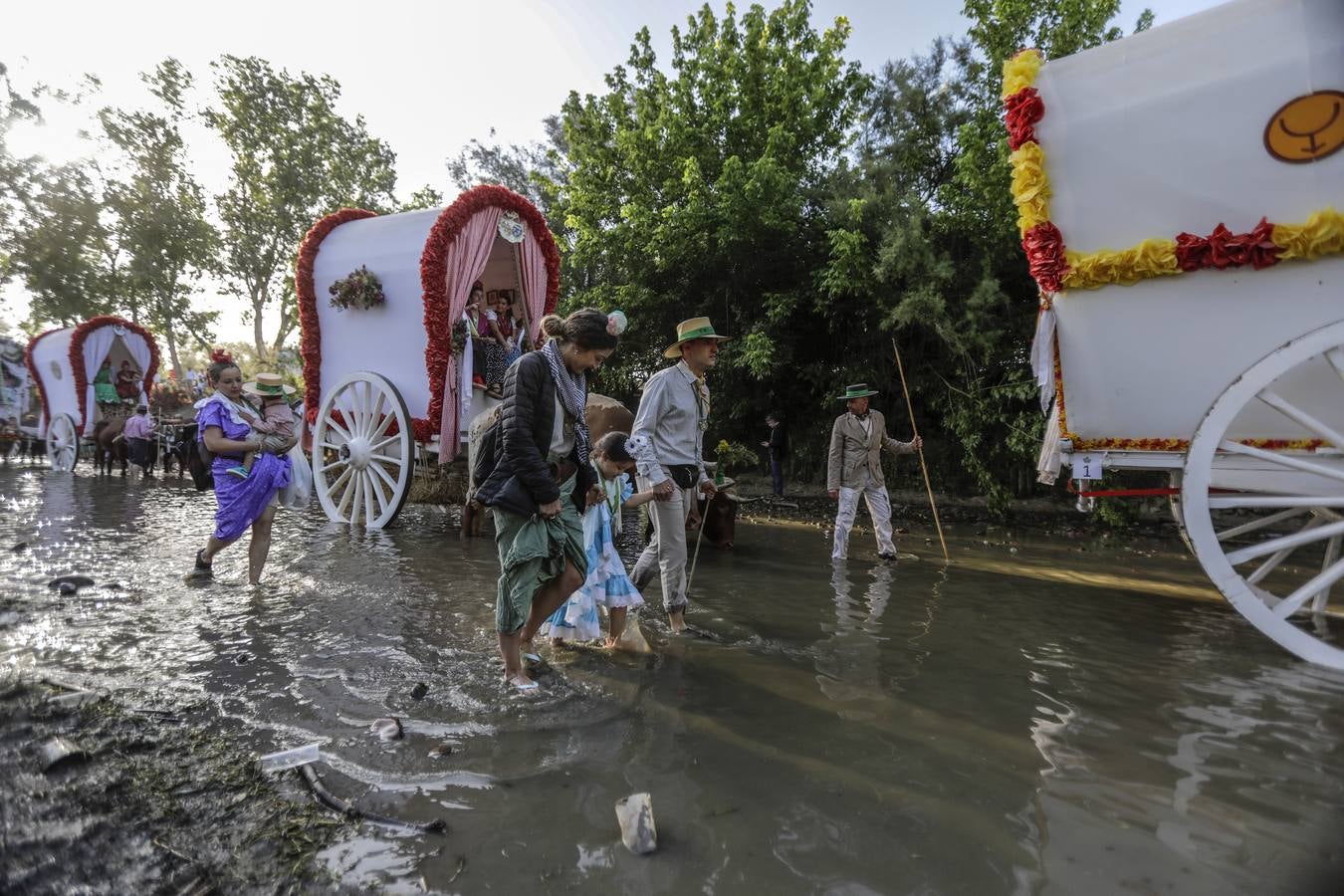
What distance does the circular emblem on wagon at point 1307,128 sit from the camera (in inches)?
128

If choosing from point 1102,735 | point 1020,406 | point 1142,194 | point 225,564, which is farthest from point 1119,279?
point 1020,406

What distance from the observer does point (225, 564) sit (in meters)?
5.60

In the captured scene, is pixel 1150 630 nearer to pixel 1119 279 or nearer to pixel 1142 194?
pixel 1119 279

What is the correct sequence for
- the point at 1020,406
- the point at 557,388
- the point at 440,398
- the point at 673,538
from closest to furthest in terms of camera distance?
the point at 557,388
the point at 673,538
the point at 440,398
the point at 1020,406

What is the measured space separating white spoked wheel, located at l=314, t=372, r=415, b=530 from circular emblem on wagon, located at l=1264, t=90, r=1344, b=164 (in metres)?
6.43

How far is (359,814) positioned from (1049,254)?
4181 mm

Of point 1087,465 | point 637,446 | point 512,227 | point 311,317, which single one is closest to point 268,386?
point 311,317

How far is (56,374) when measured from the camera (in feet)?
44.7

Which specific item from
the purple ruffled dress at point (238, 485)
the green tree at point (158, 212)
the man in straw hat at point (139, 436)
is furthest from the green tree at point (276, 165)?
the purple ruffled dress at point (238, 485)

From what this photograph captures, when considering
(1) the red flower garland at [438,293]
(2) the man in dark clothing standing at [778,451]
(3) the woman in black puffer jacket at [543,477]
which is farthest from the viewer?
(2) the man in dark clothing standing at [778,451]

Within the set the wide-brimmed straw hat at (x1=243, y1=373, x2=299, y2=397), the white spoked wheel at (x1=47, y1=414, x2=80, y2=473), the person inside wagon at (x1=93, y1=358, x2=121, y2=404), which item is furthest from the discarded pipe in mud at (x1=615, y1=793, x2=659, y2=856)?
the white spoked wheel at (x1=47, y1=414, x2=80, y2=473)

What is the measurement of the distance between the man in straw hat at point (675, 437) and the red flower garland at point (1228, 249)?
244 cm

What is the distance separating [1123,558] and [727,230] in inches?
309

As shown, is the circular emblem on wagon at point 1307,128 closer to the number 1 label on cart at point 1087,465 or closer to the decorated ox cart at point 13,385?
the number 1 label on cart at point 1087,465
